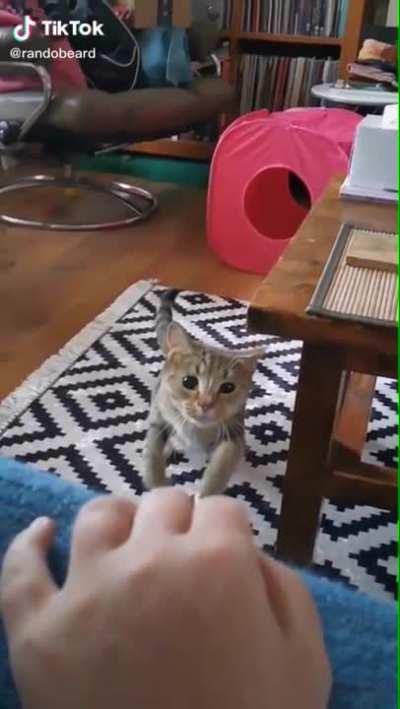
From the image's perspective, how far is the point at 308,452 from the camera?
1.00 metres

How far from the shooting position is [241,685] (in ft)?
1.29

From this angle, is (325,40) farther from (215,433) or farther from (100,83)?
(215,433)

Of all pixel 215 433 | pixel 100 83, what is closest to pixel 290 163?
pixel 100 83

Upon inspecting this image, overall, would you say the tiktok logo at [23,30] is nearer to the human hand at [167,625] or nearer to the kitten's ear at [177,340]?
the kitten's ear at [177,340]

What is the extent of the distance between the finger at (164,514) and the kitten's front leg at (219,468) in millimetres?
804

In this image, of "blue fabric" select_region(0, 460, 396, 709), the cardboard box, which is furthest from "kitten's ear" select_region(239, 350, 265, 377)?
the cardboard box

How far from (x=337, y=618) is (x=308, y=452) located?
496mm

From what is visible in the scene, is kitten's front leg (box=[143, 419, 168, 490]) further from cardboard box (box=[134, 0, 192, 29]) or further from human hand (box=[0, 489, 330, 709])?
cardboard box (box=[134, 0, 192, 29])

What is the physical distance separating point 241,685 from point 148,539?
0.29ft

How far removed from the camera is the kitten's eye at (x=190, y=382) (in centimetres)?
124

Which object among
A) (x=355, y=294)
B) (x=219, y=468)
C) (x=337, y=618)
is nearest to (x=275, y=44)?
(x=219, y=468)

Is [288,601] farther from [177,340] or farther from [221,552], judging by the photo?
[177,340]

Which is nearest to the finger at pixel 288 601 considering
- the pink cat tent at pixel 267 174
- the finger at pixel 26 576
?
the finger at pixel 26 576

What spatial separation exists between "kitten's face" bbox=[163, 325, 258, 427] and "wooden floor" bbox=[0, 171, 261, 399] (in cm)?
49
